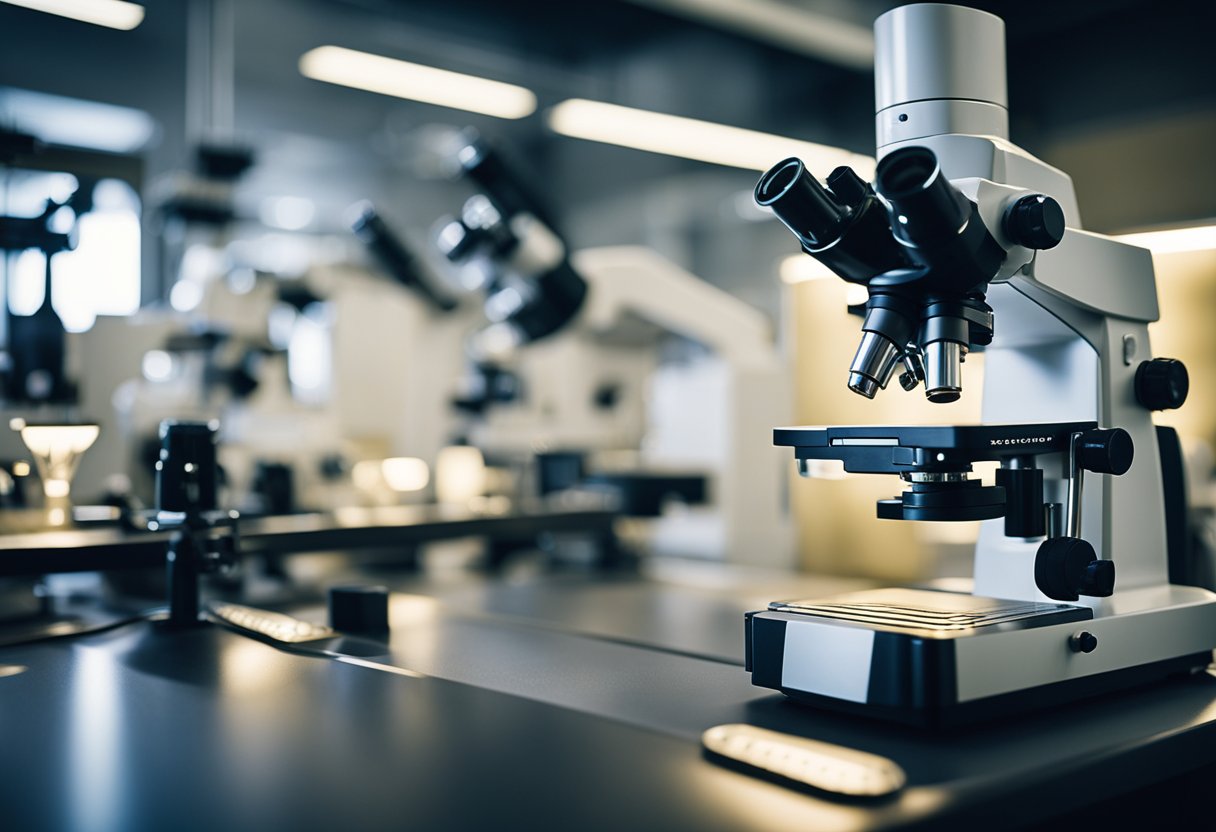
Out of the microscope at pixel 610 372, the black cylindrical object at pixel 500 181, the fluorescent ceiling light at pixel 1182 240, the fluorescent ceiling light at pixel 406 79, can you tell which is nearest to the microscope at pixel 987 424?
the fluorescent ceiling light at pixel 1182 240

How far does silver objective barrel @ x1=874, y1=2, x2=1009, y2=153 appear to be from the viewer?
102cm

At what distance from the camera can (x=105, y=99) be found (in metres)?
5.73

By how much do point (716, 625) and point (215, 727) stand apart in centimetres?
77

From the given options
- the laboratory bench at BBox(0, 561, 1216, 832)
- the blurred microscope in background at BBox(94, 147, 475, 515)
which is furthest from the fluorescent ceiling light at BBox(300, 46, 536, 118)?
the laboratory bench at BBox(0, 561, 1216, 832)

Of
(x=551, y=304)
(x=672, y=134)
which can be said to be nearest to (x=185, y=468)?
(x=551, y=304)

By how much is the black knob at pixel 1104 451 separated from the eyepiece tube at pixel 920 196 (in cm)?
26

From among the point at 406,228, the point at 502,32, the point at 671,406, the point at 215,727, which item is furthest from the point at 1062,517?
the point at 406,228

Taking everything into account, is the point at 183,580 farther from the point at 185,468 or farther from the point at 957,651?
the point at 957,651

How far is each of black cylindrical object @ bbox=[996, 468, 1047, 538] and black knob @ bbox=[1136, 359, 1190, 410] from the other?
0.20 metres

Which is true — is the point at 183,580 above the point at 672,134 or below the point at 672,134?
below

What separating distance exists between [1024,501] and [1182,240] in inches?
43.5

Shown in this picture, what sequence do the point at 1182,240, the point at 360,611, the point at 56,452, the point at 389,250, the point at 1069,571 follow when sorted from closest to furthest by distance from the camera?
the point at 1069,571 < the point at 360,611 < the point at 56,452 < the point at 1182,240 < the point at 389,250

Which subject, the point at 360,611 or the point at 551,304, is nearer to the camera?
the point at 360,611

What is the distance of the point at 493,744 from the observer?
0.83 metres
